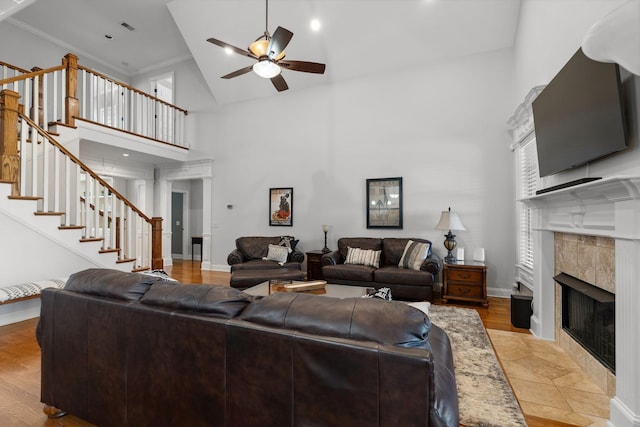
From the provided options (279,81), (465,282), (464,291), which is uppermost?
(279,81)

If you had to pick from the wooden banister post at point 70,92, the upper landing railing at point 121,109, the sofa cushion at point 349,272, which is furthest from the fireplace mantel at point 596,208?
the upper landing railing at point 121,109

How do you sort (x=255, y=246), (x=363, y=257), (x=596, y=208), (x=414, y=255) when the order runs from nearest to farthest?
(x=596, y=208) → (x=414, y=255) → (x=363, y=257) → (x=255, y=246)

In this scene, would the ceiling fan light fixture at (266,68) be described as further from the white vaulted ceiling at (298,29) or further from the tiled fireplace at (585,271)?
the tiled fireplace at (585,271)

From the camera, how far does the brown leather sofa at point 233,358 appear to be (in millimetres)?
1007

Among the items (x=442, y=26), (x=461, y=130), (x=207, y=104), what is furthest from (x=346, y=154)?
(x=207, y=104)

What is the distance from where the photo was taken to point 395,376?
981 millimetres

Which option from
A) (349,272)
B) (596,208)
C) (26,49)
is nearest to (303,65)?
(349,272)

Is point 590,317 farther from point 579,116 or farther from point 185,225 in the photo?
point 185,225

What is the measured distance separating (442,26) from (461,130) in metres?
1.64

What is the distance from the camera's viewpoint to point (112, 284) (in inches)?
63.3

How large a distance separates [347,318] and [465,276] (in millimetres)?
3745

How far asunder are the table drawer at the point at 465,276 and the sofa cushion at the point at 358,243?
1.21m

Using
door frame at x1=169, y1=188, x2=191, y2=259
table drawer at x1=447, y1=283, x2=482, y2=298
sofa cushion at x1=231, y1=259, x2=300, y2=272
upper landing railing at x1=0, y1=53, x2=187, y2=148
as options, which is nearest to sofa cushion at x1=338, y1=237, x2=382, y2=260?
sofa cushion at x1=231, y1=259, x2=300, y2=272

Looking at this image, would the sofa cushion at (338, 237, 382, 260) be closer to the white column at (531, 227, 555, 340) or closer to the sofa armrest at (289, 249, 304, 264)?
the sofa armrest at (289, 249, 304, 264)
